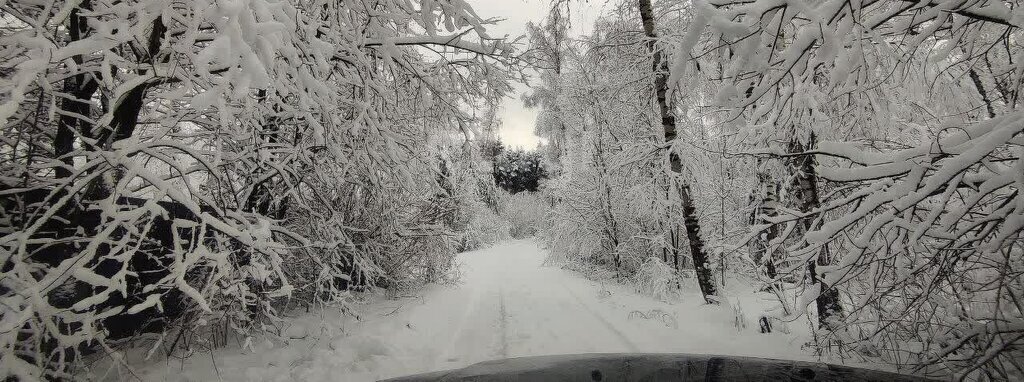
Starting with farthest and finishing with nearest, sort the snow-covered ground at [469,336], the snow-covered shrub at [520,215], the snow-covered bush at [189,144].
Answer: the snow-covered shrub at [520,215] → the snow-covered ground at [469,336] → the snow-covered bush at [189,144]

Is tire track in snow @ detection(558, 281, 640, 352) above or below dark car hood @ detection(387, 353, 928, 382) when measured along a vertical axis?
below

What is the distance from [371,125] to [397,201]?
3445 millimetres

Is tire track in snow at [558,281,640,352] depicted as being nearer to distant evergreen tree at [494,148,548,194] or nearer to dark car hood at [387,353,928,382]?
dark car hood at [387,353,928,382]

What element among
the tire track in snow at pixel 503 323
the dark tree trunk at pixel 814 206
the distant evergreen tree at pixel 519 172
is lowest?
the tire track in snow at pixel 503 323

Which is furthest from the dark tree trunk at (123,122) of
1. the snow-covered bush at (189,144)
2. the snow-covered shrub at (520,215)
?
the snow-covered shrub at (520,215)

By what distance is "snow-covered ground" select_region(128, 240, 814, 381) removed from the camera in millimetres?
4270

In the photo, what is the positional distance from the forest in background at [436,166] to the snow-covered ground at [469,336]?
38cm

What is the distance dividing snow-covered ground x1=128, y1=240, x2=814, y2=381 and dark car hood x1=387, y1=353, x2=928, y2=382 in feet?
6.17

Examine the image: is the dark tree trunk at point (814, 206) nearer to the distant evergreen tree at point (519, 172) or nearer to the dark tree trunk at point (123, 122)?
the dark tree trunk at point (123, 122)

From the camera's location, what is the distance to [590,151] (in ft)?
34.8

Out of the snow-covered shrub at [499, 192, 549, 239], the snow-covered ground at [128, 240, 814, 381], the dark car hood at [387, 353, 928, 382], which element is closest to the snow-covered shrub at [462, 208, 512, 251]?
the snow-covered shrub at [499, 192, 549, 239]

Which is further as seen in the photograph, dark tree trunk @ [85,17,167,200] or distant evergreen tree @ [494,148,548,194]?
distant evergreen tree @ [494,148,548,194]

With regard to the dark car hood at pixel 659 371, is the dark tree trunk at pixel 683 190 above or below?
above

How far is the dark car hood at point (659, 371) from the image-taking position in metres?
2.42
